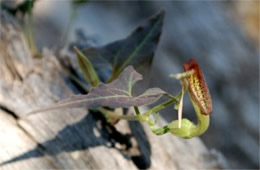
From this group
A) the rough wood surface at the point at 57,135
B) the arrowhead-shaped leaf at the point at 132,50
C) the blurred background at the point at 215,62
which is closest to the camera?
the rough wood surface at the point at 57,135

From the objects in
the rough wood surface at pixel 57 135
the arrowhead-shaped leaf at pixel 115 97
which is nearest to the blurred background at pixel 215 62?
the rough wood surface at pixel 57 135

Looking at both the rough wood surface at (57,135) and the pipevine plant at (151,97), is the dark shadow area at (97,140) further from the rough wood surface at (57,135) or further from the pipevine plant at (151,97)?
the pipevine plant at (151,97)

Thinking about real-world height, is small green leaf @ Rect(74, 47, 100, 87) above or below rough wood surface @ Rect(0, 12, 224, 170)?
above

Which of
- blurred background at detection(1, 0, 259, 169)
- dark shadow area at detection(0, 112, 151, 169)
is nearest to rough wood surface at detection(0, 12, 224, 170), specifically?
dark shadow area at detection(0, 112, 151, 169)

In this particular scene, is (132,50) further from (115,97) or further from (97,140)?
(115,97)

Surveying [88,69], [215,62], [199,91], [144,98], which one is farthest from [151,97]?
[215,62]

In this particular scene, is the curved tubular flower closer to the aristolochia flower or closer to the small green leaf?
the aristolochia flower
